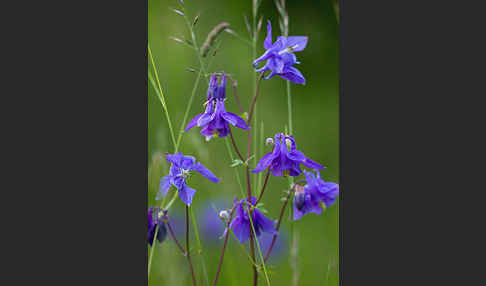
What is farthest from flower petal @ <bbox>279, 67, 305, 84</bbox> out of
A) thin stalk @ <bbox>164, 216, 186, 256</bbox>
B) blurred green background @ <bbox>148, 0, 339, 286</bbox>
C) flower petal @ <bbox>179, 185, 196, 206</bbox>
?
thin stalk @ <bbox>164, 216, 186, 256</bbox>

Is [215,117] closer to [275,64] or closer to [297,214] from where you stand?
[275,64]

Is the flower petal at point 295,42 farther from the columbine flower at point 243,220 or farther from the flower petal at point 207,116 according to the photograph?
the columbine flower at point 243,220

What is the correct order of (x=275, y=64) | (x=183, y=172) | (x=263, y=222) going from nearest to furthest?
(x=275, y=64), (x=183, y=172), (x=263, y=222)

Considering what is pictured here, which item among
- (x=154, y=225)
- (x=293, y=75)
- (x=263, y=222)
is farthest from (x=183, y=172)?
(x=293, y=75)

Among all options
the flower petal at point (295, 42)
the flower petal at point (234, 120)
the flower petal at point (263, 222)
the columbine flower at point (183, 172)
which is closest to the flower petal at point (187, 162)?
the columbine flower at point (183, 172)

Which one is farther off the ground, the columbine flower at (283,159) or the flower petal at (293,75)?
the flower petal at (293,75)

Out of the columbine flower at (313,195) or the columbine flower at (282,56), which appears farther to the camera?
the columbine flower at (313,195)

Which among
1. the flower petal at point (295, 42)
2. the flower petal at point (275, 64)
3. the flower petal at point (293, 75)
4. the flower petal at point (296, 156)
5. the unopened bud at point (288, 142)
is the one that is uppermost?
the flower petal at point (295, 42)
